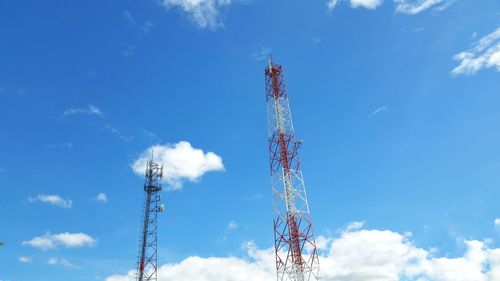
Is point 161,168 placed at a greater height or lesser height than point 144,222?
greater

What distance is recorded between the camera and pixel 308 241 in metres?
46.4

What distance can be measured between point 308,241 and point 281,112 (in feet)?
48.8

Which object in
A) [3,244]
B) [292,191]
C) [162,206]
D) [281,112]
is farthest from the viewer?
[162,206]

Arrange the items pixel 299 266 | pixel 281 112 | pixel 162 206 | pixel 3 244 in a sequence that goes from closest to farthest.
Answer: pixel 3 244 < pixel 299 266 < pixel 281 112 < pixel 162 206

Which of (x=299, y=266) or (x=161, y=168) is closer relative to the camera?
(x=299, y=266)

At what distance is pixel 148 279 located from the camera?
5175 centimetres

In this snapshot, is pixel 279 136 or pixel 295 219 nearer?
pixel 295 219

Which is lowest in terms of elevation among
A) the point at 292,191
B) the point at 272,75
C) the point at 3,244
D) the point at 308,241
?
the point at 3,244

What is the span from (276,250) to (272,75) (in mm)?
20576

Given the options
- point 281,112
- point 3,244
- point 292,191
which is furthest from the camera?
point 281,112

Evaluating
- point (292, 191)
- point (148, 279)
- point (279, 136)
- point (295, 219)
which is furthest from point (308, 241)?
point (148, 279)

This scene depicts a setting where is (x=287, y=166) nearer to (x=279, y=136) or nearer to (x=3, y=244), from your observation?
(x=279, y=136)

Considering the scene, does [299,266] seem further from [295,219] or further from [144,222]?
[144,222]

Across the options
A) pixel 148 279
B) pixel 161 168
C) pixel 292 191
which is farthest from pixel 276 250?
pixel 161 168
